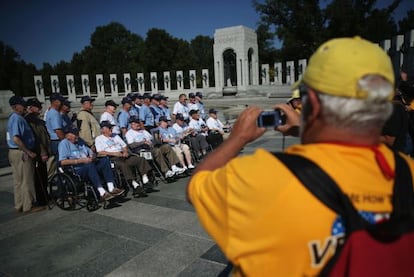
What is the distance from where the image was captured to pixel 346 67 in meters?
0.92

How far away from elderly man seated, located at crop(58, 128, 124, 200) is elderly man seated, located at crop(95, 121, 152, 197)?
0.30m

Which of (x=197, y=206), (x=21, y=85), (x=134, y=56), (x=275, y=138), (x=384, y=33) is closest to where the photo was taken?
(x=197, y=206)

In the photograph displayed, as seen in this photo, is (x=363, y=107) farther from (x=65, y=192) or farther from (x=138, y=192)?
(x=65, y=192)

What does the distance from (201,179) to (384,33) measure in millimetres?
56634

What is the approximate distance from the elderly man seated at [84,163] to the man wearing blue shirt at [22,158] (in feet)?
1.74

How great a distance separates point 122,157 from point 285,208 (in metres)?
5.38

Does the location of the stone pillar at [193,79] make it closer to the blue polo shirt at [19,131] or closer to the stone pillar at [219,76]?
the stone pillar at [219,76]

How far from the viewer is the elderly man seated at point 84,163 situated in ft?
17.1

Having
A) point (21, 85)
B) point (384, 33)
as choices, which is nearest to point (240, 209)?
point (384, 33)

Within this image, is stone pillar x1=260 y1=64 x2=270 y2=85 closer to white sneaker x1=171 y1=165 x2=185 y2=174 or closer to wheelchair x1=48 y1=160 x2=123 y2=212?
white sneaker x1=171 y1=165 x2=185 y2=174

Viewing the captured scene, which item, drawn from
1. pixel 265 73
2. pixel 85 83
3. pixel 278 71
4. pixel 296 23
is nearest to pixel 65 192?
pixel 85 83

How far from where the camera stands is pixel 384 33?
48.1 m

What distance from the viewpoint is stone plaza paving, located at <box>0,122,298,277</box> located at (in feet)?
10.8

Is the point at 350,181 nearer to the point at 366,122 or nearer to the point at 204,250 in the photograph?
the point at 366,122
